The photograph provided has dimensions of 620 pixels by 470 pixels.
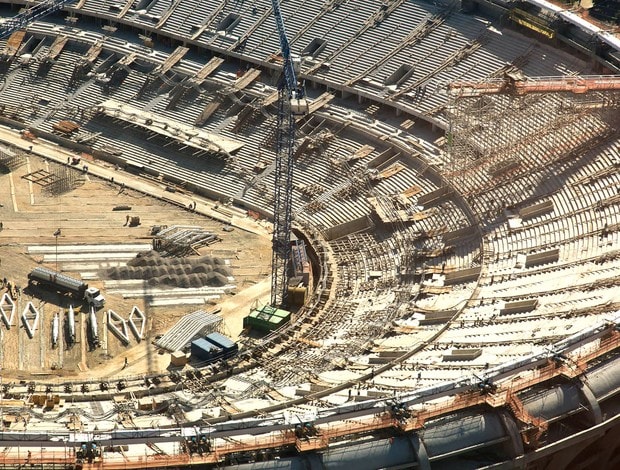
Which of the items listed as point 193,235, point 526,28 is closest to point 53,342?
point 193,235

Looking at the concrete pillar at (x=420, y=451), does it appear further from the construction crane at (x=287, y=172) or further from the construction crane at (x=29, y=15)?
the construction crane at (x=29, y=15)

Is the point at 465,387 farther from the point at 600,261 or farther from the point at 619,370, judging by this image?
the point at 600,261

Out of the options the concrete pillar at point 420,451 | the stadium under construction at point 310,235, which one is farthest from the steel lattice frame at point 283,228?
the concrete pillar at point 420,451

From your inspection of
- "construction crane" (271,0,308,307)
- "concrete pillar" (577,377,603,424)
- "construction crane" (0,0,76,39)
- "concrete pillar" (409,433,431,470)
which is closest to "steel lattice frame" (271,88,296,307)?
"construction crane" (271,0,308,307)

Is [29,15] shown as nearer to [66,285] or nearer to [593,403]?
[66,285]

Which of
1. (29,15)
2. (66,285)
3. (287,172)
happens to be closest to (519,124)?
(287,172)

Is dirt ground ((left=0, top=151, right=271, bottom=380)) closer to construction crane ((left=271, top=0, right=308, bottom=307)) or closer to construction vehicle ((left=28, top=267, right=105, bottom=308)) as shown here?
construction vehicle ((left=28, top=267, right=105, bottom=308))
